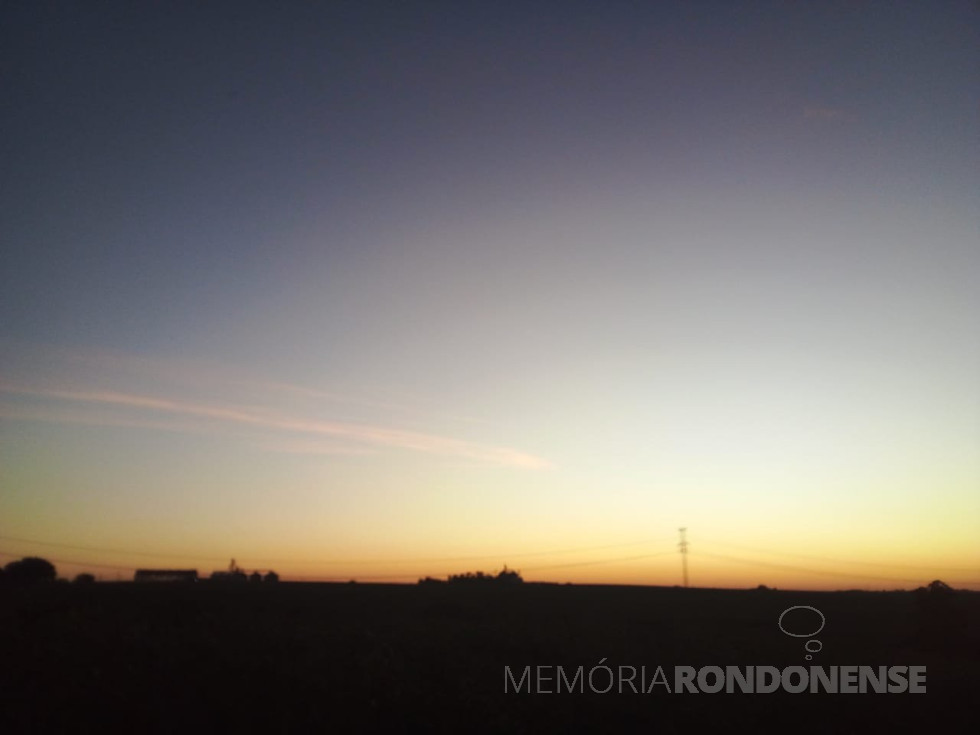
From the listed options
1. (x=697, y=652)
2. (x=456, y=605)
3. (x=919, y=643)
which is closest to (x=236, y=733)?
(x=697, y=652)

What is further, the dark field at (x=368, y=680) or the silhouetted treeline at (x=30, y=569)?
the silhouetted treeline at (x=30, y=569)

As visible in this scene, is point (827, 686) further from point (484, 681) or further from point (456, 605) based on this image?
point (456, 605)

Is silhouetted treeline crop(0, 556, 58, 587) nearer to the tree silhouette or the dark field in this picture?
the tree silhouette

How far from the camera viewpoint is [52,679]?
65.8 feet

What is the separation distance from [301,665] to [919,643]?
46.6 metres

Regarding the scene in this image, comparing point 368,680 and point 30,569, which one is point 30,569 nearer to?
point 30,569

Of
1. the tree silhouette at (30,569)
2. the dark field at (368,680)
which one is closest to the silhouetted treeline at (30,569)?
the tree silhouette at (30,569)

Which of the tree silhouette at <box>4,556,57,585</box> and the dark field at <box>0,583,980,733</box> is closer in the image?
the dark field at <box>0,583,980,733</box>

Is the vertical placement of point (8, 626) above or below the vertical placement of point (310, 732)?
above

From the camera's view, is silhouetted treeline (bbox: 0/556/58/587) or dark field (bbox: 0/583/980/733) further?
silhouetted treeline (bbox: 0/556/58/587)

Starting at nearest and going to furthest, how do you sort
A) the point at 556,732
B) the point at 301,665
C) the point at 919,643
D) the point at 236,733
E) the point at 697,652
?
the point at 236,733 < the point at 556,732 < the point at 301,665 < the point at 697,652 < the point at 919,643

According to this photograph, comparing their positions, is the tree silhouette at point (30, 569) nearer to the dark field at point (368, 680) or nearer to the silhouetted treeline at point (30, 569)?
the silhouetted treeline at point (30, 569)

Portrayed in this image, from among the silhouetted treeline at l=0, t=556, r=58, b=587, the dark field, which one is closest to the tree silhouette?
the silhouetted treeline at l=0, t=556, r=58, b=587

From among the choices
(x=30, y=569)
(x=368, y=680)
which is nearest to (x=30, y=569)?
(x=30, y=569)
